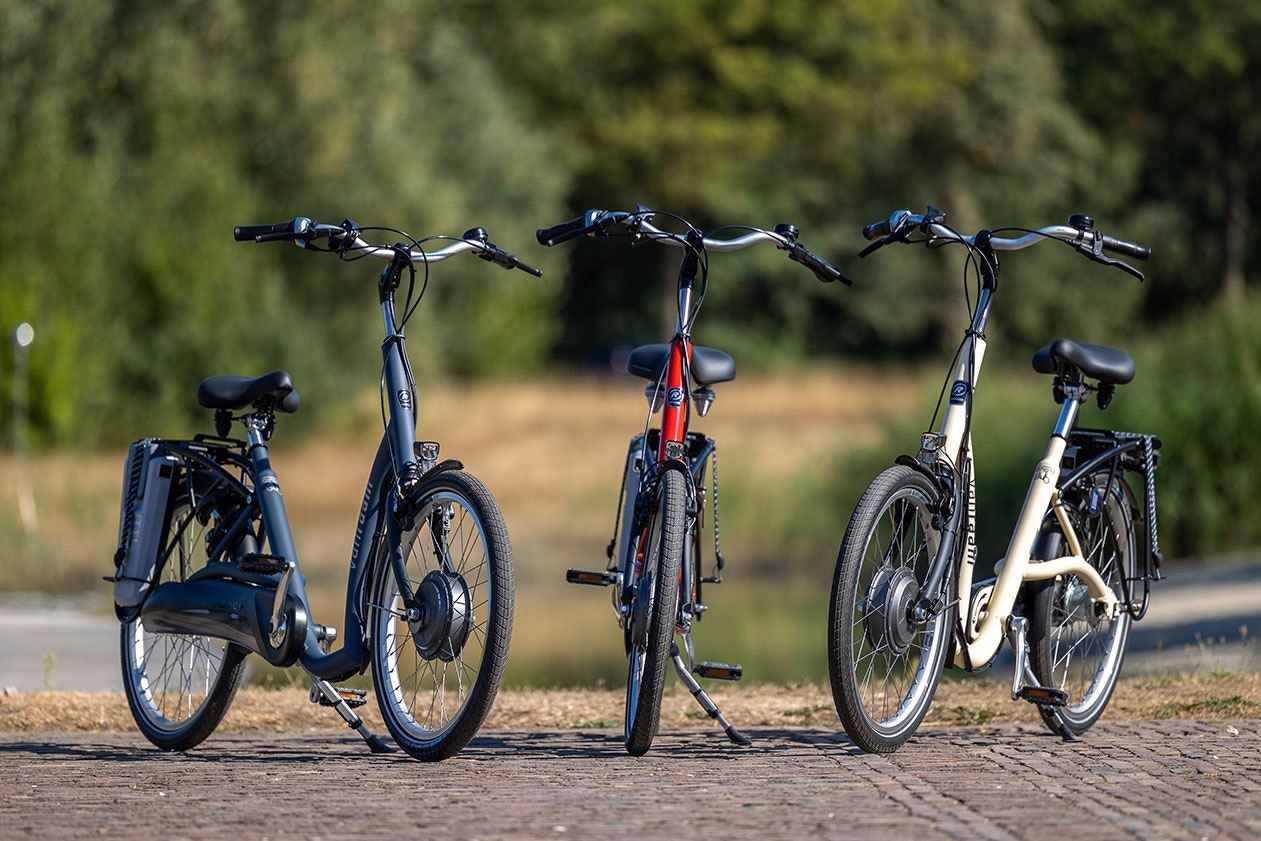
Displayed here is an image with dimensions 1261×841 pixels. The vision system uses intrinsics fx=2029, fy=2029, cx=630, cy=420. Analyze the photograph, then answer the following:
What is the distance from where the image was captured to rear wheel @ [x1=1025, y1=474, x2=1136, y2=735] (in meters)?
6.51

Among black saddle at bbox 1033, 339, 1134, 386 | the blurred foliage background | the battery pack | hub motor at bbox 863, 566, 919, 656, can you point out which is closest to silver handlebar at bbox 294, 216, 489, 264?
the battery pack

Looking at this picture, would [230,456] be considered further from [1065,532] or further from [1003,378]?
[1003,378]

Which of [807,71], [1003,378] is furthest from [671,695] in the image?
[807,71]

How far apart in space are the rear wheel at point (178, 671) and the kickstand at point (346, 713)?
1.01ft

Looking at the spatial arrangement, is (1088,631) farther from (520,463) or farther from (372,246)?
(520,463)

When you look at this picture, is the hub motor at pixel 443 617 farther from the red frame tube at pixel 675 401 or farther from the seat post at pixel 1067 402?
the seat post at pixel 1067 402

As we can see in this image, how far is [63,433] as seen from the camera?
2547 cm

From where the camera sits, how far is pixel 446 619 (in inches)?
237

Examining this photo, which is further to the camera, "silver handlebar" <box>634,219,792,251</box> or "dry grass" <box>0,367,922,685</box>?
"dry grass" <box>0,367,922,685</box>

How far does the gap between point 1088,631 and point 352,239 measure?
9.13ft

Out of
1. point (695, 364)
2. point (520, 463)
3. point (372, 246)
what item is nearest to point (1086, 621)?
point (695, 364)

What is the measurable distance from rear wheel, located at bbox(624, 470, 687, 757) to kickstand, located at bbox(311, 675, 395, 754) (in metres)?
Result: 0.83

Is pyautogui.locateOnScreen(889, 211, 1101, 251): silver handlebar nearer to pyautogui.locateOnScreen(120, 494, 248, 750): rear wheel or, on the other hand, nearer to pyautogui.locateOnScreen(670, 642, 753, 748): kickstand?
pyautogui.locateOnScreen(670, 642, 753, 748): kickstand

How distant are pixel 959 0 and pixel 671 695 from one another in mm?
40437
